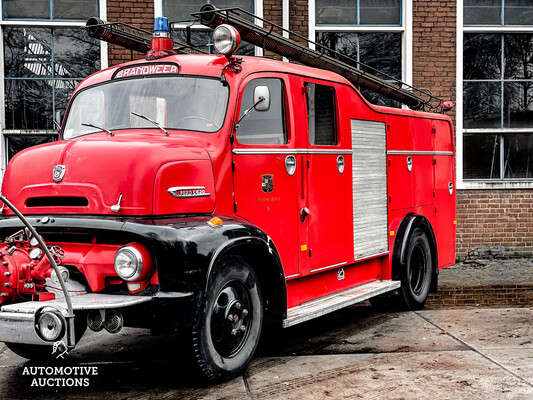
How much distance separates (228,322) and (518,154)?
312 inches

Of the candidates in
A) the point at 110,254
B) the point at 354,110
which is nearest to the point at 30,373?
the point at 110,254

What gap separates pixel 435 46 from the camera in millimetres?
11266

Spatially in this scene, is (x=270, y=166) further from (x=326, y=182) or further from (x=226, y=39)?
(x=226, y=39)

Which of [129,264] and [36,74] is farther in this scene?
[36,74]

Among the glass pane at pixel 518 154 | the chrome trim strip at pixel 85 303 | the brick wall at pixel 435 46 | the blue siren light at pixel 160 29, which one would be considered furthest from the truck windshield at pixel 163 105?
the glass pane at pixel 518 154

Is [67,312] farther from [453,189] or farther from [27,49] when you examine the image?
[27,49]

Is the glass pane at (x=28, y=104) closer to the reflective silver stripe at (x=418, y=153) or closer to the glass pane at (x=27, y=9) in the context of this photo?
the glass pane at (x=27, y=9)

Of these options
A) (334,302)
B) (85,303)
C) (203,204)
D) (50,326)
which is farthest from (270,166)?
(50,326)

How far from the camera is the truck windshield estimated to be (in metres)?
5.44

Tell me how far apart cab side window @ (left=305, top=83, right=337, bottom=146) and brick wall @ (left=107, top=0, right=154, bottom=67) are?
4955 mm

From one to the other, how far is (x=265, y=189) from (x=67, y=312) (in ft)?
6.43

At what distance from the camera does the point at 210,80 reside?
5.56 meters

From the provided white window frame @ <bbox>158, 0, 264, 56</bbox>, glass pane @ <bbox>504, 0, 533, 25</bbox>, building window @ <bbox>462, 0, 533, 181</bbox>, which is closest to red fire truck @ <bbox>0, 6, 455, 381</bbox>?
white window frame @ <bbox>158, 0, 264, 56</bbox>

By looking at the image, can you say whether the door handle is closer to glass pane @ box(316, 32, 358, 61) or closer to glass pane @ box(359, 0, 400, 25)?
glass pane @ box(316, 32, 358, 61)
